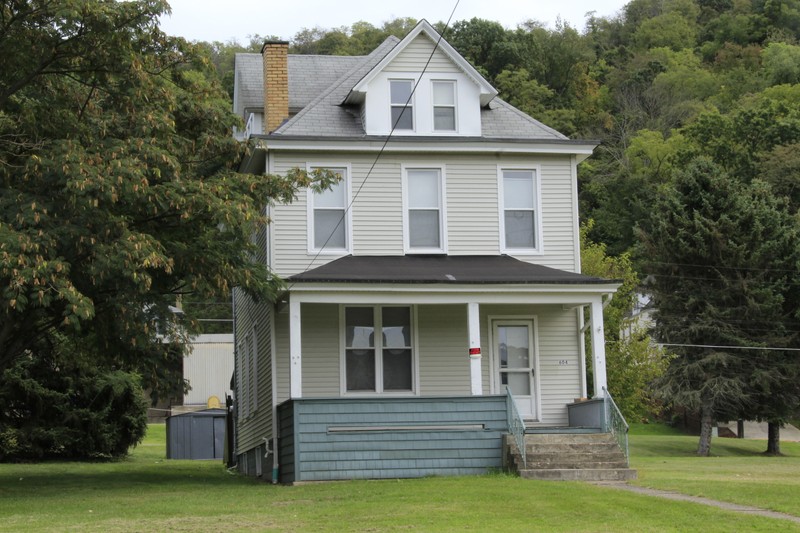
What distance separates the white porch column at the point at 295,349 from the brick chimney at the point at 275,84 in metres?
5.71

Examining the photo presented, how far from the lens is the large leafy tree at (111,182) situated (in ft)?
56.3

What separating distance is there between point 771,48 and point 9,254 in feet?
273

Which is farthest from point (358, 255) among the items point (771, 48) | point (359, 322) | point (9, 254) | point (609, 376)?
point (771, 48)

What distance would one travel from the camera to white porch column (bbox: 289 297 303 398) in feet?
67.0

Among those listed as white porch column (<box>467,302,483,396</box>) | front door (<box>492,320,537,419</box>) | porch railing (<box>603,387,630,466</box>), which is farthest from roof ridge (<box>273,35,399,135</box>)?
porch railing (<box>603,387,630,466</box>)

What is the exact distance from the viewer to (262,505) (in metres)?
15.5

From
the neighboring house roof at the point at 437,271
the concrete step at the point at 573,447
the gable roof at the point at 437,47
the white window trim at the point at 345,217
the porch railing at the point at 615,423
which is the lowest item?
the concrete step at the point at 573,447

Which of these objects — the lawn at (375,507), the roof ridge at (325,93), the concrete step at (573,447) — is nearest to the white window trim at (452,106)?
the roof ridge at (325,93)

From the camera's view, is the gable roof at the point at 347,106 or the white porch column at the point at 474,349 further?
the gable roof at the point at 347,106

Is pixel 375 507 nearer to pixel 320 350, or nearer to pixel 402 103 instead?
pixel 320 350

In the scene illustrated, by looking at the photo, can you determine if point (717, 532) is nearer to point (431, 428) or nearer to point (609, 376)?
point (431, 428)

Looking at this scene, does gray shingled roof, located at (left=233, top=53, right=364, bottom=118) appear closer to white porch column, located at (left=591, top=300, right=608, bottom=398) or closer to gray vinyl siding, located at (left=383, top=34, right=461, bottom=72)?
gray vinyl siding, located at (left=383, top=34, right=461, bottom=72)

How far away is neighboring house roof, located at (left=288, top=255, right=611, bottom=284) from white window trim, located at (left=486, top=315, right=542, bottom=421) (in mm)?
1149

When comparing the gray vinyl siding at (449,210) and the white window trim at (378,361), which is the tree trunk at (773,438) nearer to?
the gray vinyl siding at (449,210)
